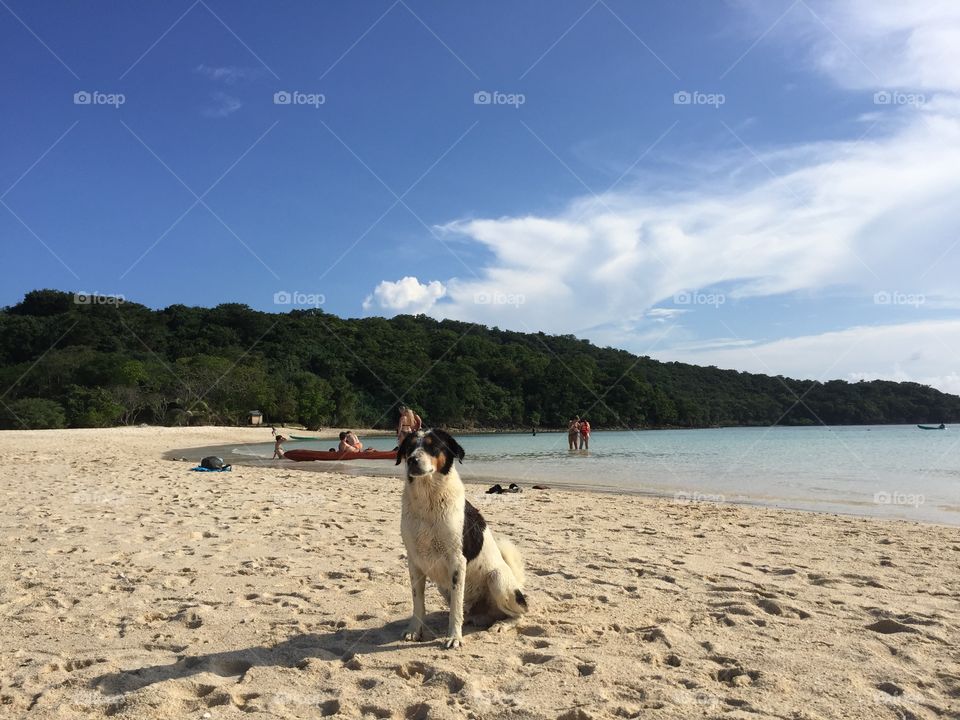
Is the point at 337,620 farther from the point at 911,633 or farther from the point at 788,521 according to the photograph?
the point at 788,521

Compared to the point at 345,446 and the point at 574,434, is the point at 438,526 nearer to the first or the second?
the point at 345,446

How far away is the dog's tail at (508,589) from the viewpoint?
4.57 metres

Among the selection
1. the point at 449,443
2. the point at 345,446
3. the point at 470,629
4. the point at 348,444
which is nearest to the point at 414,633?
the point at 470,629

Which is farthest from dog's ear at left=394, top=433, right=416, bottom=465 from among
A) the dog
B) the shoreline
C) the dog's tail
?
the shoreline

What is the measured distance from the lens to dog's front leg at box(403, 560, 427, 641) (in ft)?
14.2

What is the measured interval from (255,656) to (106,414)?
5613 centimetres

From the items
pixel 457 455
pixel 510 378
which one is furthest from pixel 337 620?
pixel 510 378

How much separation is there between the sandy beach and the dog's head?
1.16 meters

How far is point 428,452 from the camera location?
13.4 ft

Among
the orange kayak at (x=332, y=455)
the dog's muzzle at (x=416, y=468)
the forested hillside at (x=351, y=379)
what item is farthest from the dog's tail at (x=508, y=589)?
the forested hillside at (x=351, y=379)

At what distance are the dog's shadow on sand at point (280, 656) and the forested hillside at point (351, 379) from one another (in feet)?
177

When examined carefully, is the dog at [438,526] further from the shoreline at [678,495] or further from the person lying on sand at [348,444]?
the person lying on sand at [348,444]

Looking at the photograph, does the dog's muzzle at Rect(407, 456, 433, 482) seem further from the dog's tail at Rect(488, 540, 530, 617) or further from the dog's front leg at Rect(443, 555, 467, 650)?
the dog's tail at Rect(488, 540, 530, 617)

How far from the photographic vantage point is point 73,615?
4730 millimetres
